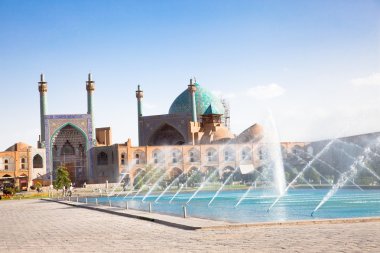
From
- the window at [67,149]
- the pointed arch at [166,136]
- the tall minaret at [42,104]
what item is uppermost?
the tall minaret at [42,104]

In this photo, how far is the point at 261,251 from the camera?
27.0 feet

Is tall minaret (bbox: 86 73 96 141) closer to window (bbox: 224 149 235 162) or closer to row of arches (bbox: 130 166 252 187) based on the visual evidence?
row of arches (bbox: 130 166 252 187)

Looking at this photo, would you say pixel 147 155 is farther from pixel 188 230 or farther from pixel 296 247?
pixel 296 247

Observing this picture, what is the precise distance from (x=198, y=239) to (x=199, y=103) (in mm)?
59478

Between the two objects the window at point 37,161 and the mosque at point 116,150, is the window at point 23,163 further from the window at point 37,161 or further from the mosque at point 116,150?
the window at point 37,161

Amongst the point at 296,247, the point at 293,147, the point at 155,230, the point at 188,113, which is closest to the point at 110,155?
the point at 188,113

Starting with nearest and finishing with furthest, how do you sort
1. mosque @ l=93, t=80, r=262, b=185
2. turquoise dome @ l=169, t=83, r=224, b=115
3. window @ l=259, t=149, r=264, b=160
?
mosque @ l=93, t=80, r=262, b=185, window @ l=259, t=149, r=264, b=160, turquoise dome @ l=169, t=83, r=224, b=115

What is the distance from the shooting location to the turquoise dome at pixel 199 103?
67.2 m

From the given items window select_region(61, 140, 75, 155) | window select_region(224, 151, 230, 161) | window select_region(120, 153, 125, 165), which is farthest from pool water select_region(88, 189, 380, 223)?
window select_region(61, 140, 75, 155)

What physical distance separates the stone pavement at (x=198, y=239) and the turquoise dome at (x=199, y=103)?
53.7 meters

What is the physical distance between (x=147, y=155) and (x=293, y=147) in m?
16.5

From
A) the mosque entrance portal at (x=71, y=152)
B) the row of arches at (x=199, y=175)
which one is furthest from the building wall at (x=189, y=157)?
the mosque entrance portal at (x=71, y=152)

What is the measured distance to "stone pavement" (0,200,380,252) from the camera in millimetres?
8688

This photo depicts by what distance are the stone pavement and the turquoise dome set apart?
5369cm
